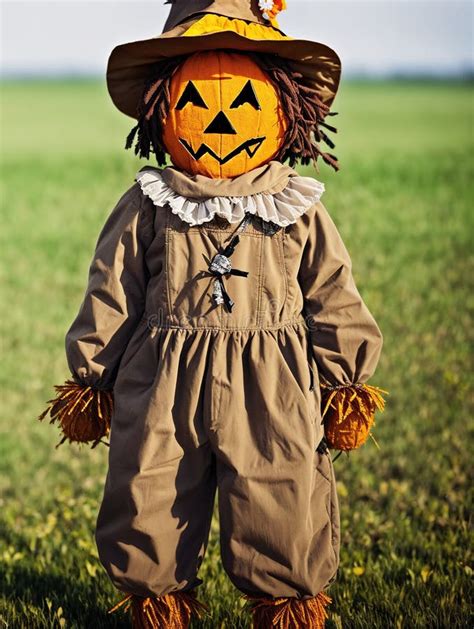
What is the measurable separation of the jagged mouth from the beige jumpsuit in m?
0.08

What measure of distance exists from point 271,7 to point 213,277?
92cm

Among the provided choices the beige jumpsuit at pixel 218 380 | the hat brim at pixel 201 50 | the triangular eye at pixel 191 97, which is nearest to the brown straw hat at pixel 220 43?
the hat brim at pixel 201 50

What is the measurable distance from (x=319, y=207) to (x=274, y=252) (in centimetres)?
23

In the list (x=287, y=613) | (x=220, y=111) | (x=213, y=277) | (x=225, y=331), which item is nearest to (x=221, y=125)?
(x=220, y=111)

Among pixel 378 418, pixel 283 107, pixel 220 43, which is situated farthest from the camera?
pixel 378 418

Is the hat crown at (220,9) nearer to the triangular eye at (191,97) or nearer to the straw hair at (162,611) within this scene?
the triangular eye at (191,97)

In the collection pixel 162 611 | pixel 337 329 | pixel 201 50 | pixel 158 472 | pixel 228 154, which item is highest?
pixel 201 50

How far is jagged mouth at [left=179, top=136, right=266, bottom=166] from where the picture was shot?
3.07 meters

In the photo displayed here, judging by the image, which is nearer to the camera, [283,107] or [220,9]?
[220,9]

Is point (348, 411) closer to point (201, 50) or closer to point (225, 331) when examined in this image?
point (225, 331)

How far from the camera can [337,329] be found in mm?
3170

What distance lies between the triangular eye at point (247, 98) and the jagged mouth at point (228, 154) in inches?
4.6

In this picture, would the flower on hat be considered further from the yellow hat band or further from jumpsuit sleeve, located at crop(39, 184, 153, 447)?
jumpsuit sleeve, located at crop(39, 184, 153, 447)

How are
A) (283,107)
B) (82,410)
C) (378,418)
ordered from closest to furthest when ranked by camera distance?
(283,107)
(82,410)
(378,418)
